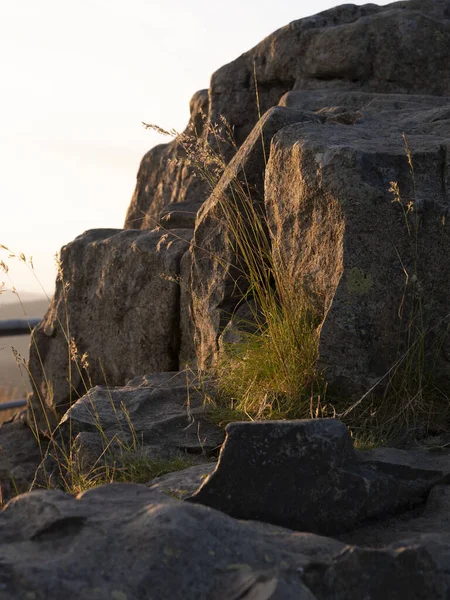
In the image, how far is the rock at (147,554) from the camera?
1.46 metres

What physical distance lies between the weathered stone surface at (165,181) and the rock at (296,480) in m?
4.11

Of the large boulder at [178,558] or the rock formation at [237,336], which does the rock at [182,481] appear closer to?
the rock formation at [237,336]

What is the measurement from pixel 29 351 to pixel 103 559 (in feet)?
16.7

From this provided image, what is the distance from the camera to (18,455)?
5.84m

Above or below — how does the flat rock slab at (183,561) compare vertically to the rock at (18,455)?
above

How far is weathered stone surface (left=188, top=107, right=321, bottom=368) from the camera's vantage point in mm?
4148

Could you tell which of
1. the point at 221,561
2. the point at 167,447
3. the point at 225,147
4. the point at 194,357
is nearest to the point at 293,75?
the point at 225,147

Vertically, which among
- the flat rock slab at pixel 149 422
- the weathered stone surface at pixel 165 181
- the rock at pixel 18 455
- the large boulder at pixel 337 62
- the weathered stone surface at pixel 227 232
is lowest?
the rock at pixel 18 455

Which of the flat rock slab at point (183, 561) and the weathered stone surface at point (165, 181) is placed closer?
the flat rock slab at point (183, 561)

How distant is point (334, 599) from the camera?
5.08ft

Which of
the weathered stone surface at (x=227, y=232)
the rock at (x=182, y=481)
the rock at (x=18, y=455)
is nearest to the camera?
the rock at (x=182, y=481)

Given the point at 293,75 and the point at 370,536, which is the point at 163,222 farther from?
the point at 370,536

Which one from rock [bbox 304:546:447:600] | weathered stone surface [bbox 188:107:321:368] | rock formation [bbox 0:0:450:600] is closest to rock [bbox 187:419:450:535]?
rock formation [bbox 0:0:450:600]

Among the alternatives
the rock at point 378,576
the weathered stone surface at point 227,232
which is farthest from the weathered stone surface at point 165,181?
the rock at point 378,576
